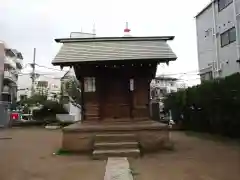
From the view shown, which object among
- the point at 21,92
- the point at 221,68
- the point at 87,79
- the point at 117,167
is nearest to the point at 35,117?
the point at 221,68

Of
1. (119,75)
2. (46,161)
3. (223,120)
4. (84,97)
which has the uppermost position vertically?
(119,75)

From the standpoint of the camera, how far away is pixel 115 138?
11.9 meters

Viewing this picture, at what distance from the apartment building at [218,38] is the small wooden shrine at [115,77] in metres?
9.37

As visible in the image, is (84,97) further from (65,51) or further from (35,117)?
(35,117)

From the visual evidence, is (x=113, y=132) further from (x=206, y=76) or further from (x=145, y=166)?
(x=206, y=76)

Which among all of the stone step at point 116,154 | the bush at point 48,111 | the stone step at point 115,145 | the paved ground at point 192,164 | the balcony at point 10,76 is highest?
the balcony at point 10,76

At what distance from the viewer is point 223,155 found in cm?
1091

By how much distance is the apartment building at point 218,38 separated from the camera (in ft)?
69.8

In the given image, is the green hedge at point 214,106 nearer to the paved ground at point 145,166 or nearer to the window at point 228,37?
the paved ground at point 145,166

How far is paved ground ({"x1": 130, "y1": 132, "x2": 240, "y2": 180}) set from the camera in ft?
25.6

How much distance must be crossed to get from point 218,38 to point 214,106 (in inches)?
363

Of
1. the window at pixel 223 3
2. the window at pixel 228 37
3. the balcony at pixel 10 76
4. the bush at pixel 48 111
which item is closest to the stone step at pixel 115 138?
the window at pixel 228 37

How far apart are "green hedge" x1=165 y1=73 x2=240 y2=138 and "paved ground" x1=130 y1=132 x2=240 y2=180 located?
7.22 feet

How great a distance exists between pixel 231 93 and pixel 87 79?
6193 mm
